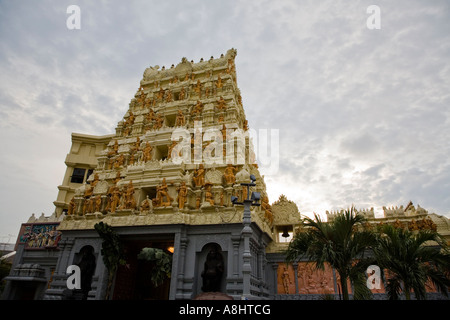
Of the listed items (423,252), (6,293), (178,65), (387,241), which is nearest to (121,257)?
(6,293)

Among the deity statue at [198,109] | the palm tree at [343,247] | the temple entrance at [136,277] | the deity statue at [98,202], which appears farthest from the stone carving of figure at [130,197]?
the palm tree at [343,247]

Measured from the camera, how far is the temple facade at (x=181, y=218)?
17.5m

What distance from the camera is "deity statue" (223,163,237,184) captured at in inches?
758

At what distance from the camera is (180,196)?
19141 millimetres

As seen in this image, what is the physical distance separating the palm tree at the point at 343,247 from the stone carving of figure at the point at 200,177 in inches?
333

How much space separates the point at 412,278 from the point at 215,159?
1348 cm

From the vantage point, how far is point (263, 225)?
20016 millimetres

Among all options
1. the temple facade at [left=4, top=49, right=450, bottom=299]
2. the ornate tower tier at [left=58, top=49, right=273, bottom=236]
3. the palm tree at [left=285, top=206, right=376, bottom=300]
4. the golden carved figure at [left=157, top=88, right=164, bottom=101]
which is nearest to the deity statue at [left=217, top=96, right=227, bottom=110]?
the ornate tower tier at [left=58, top=49, right=273, bottom=236]

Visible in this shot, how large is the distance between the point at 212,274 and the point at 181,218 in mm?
3806

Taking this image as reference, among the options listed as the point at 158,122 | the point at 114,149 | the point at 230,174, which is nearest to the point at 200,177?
the point at 230,174

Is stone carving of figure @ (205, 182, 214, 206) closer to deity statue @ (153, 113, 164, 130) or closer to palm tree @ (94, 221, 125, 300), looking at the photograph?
palm tree @ (94, 221, 125, 300)

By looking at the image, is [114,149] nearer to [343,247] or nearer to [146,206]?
[146,206]

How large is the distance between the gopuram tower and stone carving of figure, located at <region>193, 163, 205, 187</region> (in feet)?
0.29
